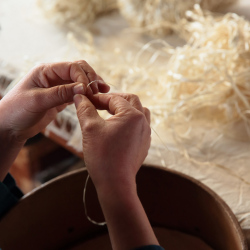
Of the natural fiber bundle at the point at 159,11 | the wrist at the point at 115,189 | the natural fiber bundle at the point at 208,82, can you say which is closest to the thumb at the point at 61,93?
the wrist at the point at 115,189

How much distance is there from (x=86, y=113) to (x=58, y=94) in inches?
2.9

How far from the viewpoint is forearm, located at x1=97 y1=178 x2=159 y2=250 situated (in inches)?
16.5

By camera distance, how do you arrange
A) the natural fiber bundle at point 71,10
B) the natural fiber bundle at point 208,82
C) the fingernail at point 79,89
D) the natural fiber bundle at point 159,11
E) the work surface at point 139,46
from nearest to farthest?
the fingernail at point 79,89 < the work surface at point 139,46 < the natural fiber bundle at point 208,82 < the natural fiber bundle at point 159,11 < the natural fiber bundle at point 71,10

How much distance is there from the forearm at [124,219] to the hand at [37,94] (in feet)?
0.54

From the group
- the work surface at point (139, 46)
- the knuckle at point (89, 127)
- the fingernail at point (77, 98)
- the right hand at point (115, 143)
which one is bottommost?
the work surface at point (139, 46)

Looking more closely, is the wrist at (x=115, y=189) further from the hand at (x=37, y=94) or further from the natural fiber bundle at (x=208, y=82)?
the natural fiber bundle at (x=208, y=82)

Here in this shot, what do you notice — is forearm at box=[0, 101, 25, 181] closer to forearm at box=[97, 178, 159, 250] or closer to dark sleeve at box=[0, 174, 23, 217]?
dark sleeve at box=[0, 174, 23, 217]

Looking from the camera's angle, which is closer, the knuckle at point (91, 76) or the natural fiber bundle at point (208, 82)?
the knuckle at point (91, 76)

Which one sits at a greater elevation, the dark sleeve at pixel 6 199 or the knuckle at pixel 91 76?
the knuckle at pixel 91 76

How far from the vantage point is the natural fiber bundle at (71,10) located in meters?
1.22

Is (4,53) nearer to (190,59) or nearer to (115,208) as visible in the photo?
(190,59)

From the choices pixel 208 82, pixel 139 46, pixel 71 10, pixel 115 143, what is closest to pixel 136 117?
pixel 115 143

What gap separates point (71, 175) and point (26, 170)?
85cm

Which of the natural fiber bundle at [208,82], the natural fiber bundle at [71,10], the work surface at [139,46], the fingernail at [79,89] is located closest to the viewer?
the fingernail at [79,89]
